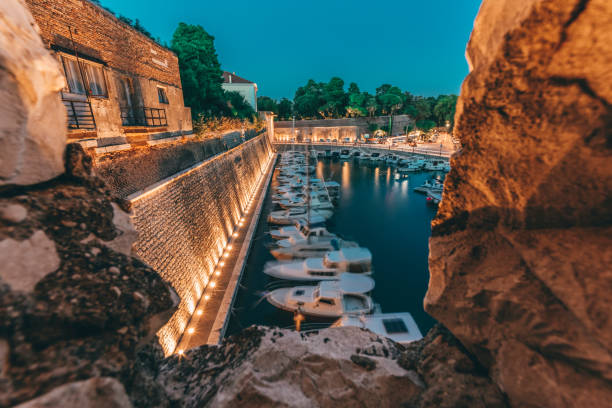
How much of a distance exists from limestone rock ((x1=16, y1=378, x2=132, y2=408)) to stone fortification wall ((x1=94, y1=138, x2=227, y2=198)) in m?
3.95

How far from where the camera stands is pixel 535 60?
190 centimetres

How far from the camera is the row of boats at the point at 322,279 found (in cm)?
910

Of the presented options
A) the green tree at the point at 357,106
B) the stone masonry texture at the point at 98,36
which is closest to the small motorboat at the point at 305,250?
the stone masonry texture at the point at 98,36

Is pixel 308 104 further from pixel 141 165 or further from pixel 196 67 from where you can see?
pixel 141 165

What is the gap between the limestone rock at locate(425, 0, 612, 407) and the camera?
1.75 meters

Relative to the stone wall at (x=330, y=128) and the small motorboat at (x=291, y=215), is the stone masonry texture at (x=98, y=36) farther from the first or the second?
the stone wall at (x=330, y=128)

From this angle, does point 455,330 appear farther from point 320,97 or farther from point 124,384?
point 320,97

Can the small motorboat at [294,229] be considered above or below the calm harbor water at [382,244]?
above

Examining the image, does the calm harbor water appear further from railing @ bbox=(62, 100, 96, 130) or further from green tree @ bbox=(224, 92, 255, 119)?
green tree @ bbox=(224, 92, 255, 119)

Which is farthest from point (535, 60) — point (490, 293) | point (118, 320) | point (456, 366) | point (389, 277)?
point (389, 277)

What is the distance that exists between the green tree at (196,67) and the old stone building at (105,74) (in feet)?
35.9

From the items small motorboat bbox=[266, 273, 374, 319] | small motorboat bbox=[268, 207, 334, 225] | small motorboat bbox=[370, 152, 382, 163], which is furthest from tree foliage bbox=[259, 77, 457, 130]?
small motorboat bbox=[266, 273, 374, 319]

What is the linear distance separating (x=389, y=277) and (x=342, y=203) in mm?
12641

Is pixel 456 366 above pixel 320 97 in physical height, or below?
below
